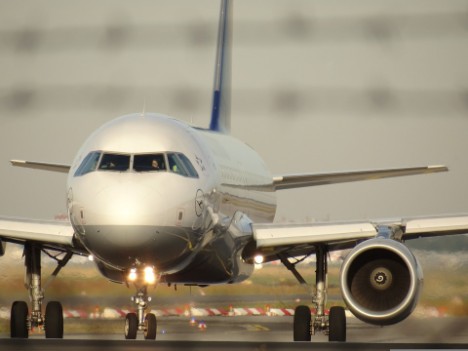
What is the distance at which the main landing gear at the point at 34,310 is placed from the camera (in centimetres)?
1841

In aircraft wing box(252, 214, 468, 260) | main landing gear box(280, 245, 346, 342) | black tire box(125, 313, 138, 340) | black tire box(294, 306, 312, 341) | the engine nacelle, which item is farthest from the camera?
black tire box(294, 306, 312, 341)

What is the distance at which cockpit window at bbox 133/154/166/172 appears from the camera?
1380 cm

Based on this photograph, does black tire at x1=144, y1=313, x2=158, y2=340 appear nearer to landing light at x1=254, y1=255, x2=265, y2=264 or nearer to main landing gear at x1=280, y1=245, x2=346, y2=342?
landing light at x1=254, y1=255, x2=265, y2=264

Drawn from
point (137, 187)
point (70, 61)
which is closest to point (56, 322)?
point (137, 187)

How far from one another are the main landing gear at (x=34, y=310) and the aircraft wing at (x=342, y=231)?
11.9 ft

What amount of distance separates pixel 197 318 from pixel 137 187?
47.0 ft

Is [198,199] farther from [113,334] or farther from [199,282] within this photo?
[113,334]

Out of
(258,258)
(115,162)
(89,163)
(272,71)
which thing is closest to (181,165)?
(115,162)

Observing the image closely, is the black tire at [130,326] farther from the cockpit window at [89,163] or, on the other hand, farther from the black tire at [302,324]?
the cockpit window at [89,163]

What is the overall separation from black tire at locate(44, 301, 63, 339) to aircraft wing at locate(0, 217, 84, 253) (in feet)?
3.67

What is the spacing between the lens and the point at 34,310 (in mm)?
18531

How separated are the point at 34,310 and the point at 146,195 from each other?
20.1 feet

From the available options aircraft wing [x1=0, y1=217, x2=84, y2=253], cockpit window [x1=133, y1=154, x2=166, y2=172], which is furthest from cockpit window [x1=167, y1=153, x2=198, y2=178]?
aircraft wing [x1=0, y1=217, x2=84, y2=253]

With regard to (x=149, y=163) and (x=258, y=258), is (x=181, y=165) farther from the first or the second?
(x=258, y=258)
